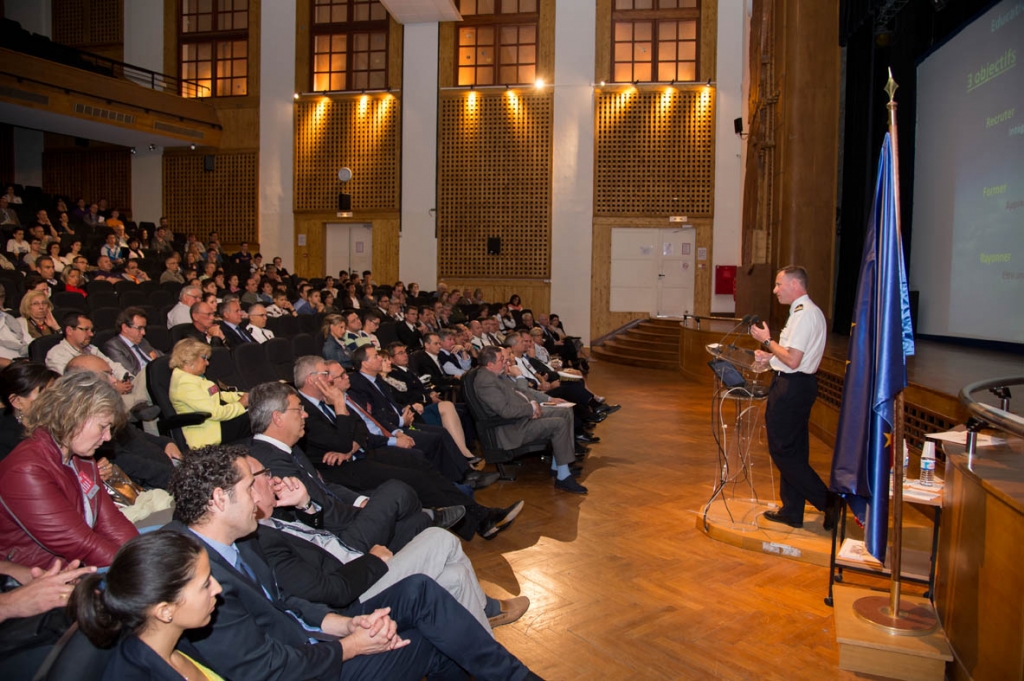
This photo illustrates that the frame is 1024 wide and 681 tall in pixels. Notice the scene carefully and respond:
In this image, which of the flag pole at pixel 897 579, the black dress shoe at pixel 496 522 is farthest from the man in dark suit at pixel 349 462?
the flag pole at pixel 897 579

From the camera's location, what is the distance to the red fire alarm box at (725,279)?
46.0 feet

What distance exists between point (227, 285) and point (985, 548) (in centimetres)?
980

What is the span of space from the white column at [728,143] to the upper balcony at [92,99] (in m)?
9.90

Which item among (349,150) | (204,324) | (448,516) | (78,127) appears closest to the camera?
(448,516)

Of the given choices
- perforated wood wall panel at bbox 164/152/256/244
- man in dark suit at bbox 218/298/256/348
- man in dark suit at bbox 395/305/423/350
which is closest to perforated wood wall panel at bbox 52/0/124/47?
perforated wood wall panel at bbox 164/152/256/244

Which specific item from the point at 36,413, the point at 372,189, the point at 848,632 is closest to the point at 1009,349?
the point at 848,632

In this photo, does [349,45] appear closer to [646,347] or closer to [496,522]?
[646,347]

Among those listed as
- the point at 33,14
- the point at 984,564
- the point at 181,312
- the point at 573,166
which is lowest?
the point at 984,564

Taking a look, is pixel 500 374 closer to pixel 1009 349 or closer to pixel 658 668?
pixel 658 668

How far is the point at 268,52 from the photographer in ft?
50.1

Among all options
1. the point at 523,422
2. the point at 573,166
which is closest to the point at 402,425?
the point at 523,422

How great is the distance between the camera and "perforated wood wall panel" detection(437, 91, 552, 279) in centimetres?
1482

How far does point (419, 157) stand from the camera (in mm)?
15086

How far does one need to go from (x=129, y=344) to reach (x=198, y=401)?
1291mm
